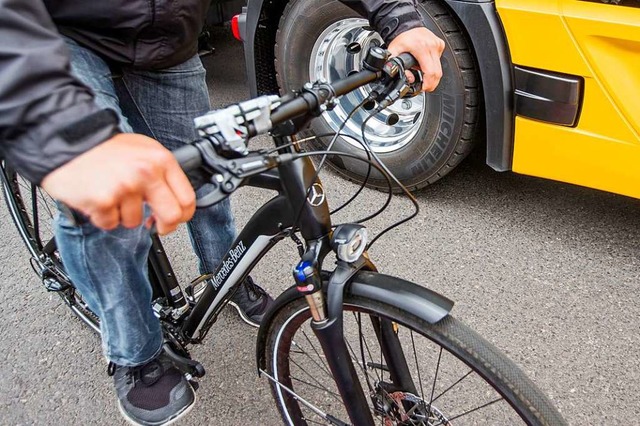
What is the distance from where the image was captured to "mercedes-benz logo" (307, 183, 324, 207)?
127 centimetres

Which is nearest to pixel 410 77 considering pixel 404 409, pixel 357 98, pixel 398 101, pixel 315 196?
pixel 315 196

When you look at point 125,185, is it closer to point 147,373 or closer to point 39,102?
point 39,102

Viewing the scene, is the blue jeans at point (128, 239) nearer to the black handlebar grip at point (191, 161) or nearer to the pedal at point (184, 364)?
the pedal at point (184, 364)

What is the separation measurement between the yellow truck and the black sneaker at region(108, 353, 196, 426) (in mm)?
1159

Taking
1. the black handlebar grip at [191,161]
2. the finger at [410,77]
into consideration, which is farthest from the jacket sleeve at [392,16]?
the black handlebar grip at [191,161]

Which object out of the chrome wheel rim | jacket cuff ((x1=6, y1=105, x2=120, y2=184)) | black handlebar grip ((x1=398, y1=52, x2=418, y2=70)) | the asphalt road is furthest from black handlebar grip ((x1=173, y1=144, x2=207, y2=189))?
the chrome wheel rim

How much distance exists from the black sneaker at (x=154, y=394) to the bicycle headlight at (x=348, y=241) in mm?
876

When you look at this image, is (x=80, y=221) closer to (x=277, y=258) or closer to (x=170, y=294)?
(x=170, y=294)

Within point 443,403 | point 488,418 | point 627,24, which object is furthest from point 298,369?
point 627,24

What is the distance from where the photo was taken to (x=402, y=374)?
5.00 feet

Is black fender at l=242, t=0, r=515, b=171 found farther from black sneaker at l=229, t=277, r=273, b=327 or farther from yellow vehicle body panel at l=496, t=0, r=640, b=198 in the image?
black sneaker at l=229, t=277, r=273, b=327

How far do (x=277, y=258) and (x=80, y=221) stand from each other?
1.45m

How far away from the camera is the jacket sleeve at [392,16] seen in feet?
4.52

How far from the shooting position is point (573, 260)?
8.28 feet
